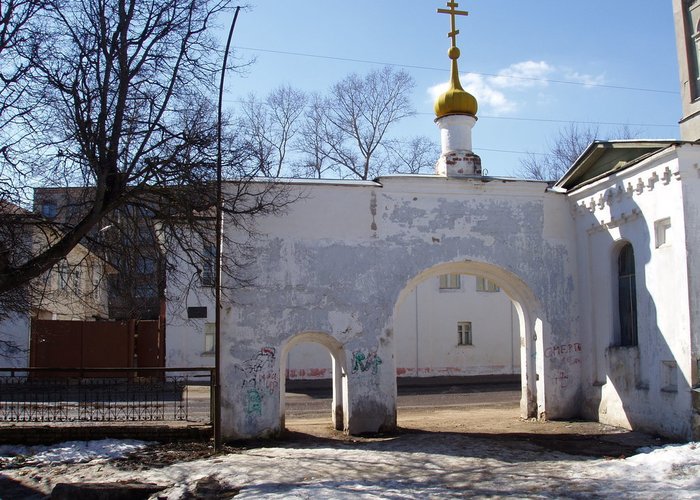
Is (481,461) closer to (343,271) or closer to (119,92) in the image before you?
(343,271)

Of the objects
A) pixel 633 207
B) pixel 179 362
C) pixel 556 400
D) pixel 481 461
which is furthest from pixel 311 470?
pixel 179 362

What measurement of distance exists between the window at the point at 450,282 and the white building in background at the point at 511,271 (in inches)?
541

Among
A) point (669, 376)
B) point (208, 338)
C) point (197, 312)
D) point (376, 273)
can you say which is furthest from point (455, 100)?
point (208, 338)

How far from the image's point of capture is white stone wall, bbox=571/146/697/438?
1213 cm

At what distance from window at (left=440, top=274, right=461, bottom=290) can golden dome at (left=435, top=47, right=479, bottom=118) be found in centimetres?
1448

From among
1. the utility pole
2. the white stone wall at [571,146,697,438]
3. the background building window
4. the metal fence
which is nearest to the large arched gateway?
the white stone wall at [571,146,697,438]

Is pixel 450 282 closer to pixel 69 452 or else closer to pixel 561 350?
pixel 561 350

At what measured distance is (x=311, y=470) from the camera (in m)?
10.5

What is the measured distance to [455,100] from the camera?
16.0 meters

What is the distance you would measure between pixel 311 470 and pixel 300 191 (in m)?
5.78

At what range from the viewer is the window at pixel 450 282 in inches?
1176

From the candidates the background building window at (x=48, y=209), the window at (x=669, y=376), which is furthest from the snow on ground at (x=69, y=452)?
the window at (x=669, y=376)

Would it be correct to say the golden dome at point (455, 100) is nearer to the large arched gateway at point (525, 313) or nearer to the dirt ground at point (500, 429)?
the large arched gateway at point (525, 313)

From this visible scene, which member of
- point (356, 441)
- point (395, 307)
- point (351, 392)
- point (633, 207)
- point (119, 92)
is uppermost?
point (119, 92)
